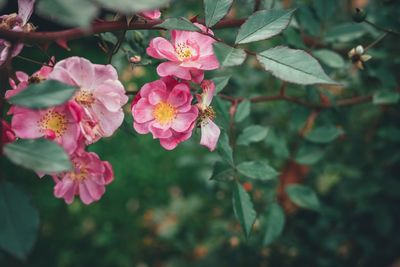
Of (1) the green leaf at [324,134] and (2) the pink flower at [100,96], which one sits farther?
(1) the green leaf at [324,134]

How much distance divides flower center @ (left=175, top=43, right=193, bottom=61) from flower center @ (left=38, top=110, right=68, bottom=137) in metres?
0.23

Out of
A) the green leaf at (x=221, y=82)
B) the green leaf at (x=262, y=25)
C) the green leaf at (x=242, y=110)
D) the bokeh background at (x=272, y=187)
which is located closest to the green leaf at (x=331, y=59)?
the bokeh background at (x=272, y=187)

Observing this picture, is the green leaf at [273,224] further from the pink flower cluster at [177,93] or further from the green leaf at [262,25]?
the green leaf at [262,25]

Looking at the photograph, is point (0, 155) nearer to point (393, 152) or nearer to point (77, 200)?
point (393, 152)

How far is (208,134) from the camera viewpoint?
804 millimetres

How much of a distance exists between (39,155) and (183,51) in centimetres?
32

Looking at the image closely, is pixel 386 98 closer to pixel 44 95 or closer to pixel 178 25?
pixel 178 25

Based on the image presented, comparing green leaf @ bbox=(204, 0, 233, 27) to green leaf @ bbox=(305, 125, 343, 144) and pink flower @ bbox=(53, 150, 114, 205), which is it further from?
green leaf @ bbox=(305, 125, 343, 144)

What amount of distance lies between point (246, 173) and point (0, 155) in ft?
1.75

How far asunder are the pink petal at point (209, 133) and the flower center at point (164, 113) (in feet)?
0.25

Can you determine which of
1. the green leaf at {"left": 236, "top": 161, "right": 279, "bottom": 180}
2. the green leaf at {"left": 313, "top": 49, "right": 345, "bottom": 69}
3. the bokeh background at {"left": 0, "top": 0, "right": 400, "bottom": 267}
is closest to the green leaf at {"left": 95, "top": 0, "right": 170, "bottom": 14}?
the bokeh background at {"left": 0, "top": 0, "right": 400, "bottom": 267}

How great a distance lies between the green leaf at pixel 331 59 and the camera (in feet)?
3.91

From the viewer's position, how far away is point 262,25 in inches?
29.2

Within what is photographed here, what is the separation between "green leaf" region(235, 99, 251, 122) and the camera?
1136 millimetres
